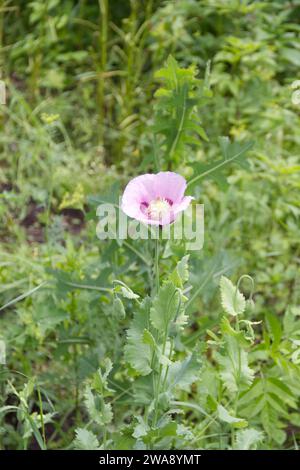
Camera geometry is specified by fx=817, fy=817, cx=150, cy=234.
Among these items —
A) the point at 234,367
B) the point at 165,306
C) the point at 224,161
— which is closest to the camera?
the point at 165,306

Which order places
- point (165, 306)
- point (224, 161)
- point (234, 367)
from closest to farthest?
point (165, 306), point (234, 367), point (224, 161)

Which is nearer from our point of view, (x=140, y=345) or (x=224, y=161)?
(x=140, y=345)

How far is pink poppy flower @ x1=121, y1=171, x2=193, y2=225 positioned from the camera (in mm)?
1392

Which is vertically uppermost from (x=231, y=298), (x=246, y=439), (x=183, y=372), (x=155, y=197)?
(x=155, y=197)

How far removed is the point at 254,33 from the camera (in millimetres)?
3076

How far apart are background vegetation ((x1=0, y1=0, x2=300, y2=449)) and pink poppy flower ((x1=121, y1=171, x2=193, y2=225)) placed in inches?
5.8

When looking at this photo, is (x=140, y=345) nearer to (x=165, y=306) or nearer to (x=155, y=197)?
(x=165, y=306)

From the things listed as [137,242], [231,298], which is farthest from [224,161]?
[231,298]

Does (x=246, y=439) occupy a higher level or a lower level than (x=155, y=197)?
lower

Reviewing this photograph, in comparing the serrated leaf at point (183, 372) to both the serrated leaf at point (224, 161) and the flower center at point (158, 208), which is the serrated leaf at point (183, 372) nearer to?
the flower center at point (158, 208)

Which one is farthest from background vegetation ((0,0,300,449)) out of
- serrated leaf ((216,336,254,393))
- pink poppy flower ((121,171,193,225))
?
pink poppy flower ((121,171,193,225))

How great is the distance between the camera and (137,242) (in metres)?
1.82

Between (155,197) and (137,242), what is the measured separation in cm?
35
